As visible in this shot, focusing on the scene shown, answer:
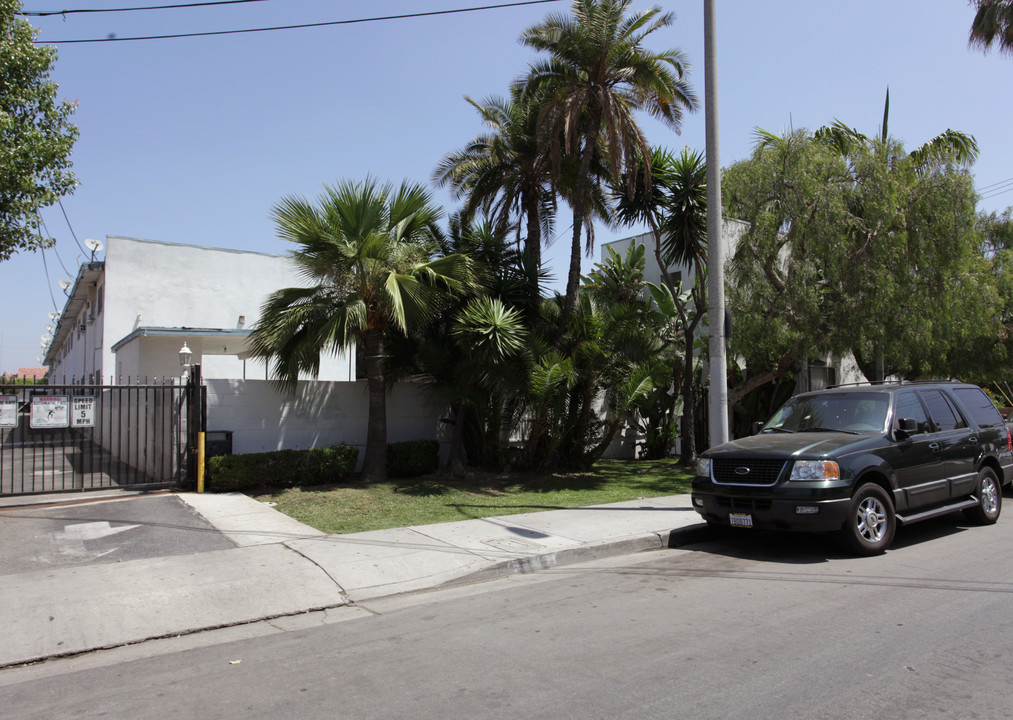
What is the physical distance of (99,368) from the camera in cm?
2125

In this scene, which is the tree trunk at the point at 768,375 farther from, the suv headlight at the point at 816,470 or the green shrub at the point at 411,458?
the suv headlight at the point at 816,470

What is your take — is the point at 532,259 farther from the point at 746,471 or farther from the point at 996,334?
the point at 996,334

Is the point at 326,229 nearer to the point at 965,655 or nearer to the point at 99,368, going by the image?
the point at 965,655

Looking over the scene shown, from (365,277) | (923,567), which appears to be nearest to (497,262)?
(365,277)

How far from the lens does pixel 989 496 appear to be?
32.0 feet

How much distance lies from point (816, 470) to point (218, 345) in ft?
52.3

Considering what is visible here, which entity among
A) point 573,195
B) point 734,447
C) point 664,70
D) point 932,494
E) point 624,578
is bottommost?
point 624,578

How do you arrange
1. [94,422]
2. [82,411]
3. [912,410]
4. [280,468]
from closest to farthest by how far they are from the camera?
[912,410]
[82,411]
[94,422]
[280,468]

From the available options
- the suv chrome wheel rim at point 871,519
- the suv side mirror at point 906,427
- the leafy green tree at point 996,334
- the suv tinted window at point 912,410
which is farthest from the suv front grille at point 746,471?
the leafy green tree at point 996,334

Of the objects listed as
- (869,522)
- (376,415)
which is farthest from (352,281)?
(869,522)

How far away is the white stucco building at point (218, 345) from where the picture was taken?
13102mm

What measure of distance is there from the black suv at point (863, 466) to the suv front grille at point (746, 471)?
0.01 m

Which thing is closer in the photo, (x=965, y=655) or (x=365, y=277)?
(x=965, y=655)

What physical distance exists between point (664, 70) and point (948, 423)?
878 centimetres
